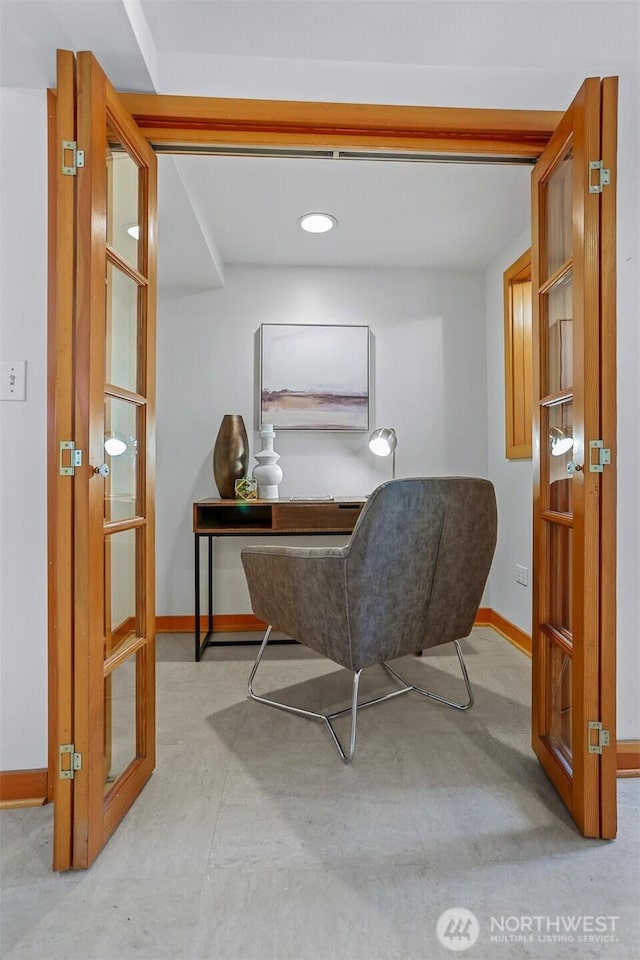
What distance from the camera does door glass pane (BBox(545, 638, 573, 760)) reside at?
1432 mm

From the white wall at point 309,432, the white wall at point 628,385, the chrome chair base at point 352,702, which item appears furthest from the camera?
the white wall at point 309,432

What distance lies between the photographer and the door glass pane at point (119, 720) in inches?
51.9

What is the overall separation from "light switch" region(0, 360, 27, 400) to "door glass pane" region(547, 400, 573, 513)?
5.10ft

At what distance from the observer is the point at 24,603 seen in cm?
142

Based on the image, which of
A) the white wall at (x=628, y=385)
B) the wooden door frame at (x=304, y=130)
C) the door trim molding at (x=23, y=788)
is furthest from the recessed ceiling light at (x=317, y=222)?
the door trim molding at (x=23, y=788)

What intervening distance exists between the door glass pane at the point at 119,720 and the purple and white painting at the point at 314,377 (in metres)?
1.88

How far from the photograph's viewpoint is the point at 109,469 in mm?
1310

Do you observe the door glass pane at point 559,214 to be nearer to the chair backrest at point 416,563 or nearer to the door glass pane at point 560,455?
the door glass pane at point 560,455

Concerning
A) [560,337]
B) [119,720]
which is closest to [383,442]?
[560,337]

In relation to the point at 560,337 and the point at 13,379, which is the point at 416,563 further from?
the point at 13,379

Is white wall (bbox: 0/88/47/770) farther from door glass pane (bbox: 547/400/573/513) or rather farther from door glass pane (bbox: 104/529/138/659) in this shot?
door glass pane (bbox: 547/400/573/513)

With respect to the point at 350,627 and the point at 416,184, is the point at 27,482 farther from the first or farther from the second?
the point at 416,184

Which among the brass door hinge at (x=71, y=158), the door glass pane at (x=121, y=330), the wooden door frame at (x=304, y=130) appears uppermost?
the wooden door frame at (x=304, y=130)

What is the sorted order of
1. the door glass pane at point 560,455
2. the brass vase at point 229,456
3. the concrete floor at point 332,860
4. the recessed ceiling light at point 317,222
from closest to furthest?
the concrete floor at point 332,860 → the door glass pane at point 560,455 → the recessed ceiling light at point 317,222 → the brass vase at point 229,456
